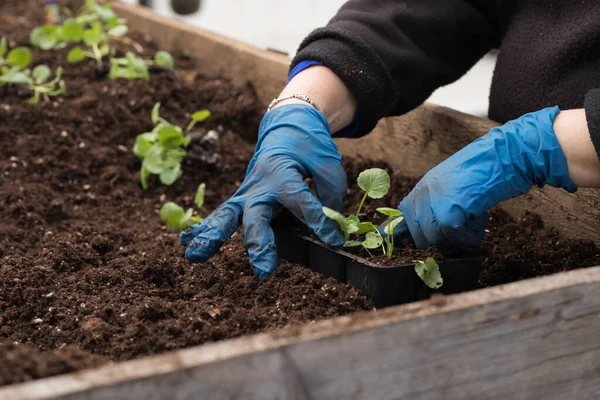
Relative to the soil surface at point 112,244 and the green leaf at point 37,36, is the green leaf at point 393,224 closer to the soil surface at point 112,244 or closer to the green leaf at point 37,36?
the soil surface at point 112,244

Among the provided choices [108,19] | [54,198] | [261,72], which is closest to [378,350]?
[54,198]

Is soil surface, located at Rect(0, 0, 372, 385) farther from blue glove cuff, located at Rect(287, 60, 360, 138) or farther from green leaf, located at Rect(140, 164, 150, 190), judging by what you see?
blue glove cuff, located at Rect(287, 60, 360, 138)

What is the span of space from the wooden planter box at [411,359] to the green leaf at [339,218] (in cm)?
34

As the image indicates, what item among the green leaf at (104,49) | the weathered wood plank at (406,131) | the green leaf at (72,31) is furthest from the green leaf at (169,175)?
the green leaf at (72,31)

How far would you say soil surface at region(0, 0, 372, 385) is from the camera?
4.12 ft

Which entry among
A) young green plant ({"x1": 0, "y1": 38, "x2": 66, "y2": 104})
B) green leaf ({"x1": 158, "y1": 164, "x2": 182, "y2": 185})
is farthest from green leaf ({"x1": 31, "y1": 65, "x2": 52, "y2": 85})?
green leaf ({"x1": 158, "y1": 164, "x2": 182, "y2": 185})

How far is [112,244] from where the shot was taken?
1.81m

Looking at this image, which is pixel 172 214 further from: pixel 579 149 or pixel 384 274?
pixel 579 149

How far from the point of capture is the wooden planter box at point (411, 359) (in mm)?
899

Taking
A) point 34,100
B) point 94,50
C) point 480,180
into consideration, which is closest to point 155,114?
point 34,100

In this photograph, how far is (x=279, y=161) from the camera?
1564 millimetres

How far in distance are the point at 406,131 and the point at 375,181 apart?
67 centimetres

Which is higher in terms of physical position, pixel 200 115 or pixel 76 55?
pixel 200 115

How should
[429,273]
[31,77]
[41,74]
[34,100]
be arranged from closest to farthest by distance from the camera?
[429,273]
[34,100]
[41,74]
[31,77]
